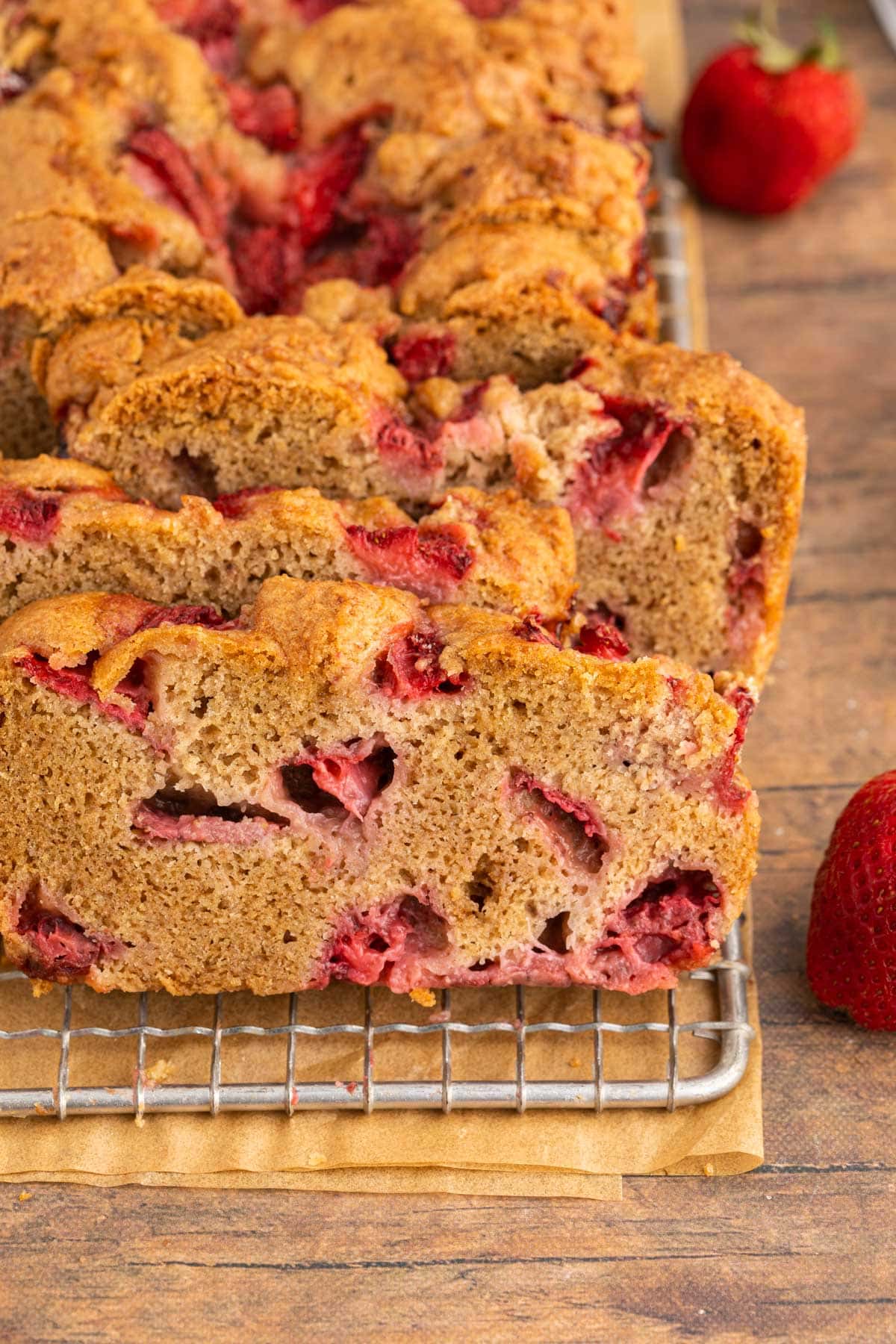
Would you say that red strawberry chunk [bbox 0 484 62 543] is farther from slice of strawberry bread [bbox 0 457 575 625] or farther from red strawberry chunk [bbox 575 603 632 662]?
red strawberry chunk [bbox 575 603 632 662]

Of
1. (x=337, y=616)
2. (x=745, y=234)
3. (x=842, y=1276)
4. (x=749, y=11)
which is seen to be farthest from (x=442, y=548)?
(x=749, y=11)

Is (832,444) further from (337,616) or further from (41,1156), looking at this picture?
(41,1156)

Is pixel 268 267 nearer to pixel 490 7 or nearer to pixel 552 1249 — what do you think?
pixel 490 7

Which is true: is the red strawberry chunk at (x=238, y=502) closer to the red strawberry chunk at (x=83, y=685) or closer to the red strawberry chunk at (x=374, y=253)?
the red strawberry chunk at (x=83, y=685)

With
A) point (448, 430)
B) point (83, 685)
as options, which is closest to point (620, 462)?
point (448, 430)

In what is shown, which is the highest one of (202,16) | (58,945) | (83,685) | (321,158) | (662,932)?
(202,16)

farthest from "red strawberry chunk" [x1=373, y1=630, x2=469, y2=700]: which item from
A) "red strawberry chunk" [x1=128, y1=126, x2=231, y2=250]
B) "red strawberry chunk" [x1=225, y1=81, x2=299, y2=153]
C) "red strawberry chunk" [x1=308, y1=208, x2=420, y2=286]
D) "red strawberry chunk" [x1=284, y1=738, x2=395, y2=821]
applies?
"red strawberry chunk" [x1=225, y1=81, x2=299, y2=153]
